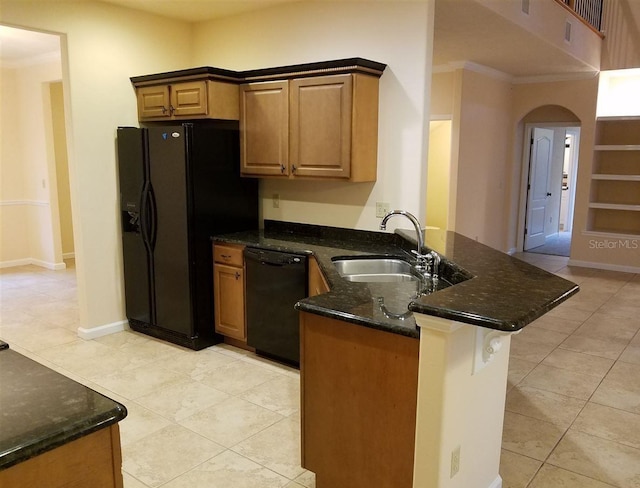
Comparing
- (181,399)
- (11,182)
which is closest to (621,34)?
(181,399)

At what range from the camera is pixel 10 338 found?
14.4 ft

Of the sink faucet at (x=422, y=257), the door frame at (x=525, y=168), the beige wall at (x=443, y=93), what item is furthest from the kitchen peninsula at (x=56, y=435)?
the door frame at (x=525, y=168)

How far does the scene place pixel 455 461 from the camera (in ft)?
6.25

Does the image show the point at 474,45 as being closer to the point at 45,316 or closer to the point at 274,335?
the point at 274,335

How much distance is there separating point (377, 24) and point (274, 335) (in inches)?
92.7

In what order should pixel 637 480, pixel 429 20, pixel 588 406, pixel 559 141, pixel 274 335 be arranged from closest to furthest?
pixel 637 480 < pixel 588 406 < pixel 429 20 < pixel 274 335 < pixel 559 141

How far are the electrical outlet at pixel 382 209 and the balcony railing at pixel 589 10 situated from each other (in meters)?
3.99

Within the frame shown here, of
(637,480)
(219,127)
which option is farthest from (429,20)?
(637,480)

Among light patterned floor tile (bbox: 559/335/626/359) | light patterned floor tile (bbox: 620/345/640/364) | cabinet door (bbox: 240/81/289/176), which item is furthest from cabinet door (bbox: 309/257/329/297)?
light patterned floor tile (bbox: 620/345/640/364)

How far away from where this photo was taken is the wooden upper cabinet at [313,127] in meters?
3.51

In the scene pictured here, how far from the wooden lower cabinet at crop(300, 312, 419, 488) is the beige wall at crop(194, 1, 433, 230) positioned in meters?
1.83

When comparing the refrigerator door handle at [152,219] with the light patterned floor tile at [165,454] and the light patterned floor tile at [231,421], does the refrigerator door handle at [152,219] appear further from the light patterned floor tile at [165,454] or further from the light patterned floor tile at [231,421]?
the light patterned floor tile at [165,454]

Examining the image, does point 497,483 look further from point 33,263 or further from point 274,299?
point 33,263

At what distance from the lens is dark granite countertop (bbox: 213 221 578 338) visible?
1.61 meters
